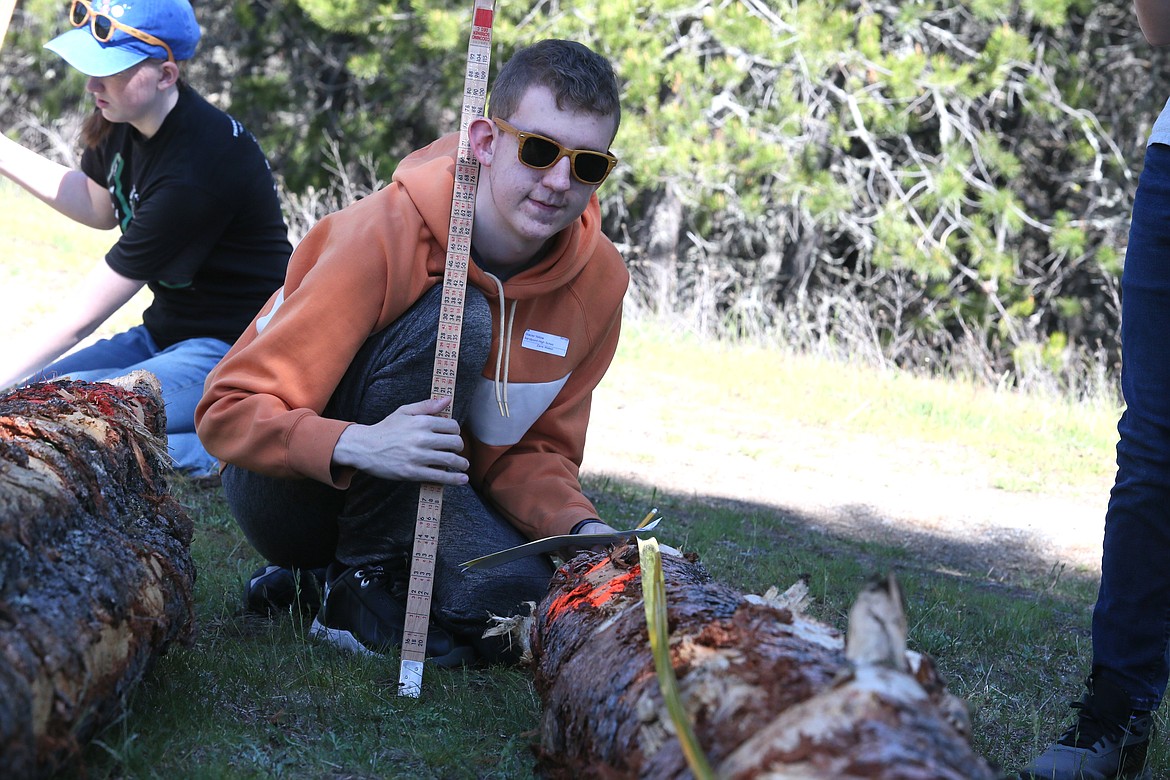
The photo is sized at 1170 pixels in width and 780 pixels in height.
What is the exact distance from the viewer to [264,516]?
3107 mm

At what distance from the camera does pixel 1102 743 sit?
2562 millimetres

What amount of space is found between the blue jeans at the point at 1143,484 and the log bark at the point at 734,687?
0.89 meters

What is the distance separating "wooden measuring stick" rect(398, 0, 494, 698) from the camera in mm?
2807

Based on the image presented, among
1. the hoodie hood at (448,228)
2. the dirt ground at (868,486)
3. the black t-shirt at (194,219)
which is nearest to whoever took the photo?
the hoodie hood at (448,228)

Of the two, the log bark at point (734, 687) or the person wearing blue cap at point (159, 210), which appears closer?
the log bark at point (734, 687)

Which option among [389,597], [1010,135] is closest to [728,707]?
[389,597]

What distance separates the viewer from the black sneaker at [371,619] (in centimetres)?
298

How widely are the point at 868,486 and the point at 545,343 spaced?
132 inches

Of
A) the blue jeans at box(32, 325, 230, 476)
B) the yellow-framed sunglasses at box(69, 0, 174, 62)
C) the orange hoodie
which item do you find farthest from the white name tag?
the yellow-framed sunglasses at box(69, 0, 174, 62)

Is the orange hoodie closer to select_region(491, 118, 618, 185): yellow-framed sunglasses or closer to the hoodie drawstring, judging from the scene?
the hoodie drawstring

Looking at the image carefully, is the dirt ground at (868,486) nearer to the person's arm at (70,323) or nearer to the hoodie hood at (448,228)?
the person's arm at (70,323)

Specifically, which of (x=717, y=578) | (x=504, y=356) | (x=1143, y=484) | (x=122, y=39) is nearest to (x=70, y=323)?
(x=122, y=39)

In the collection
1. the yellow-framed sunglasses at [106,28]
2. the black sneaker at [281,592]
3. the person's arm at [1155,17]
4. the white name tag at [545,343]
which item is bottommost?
the black sneaker at [281,592]

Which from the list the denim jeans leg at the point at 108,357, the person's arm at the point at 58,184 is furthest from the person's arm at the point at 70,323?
the person's arm at the point at 58,184
